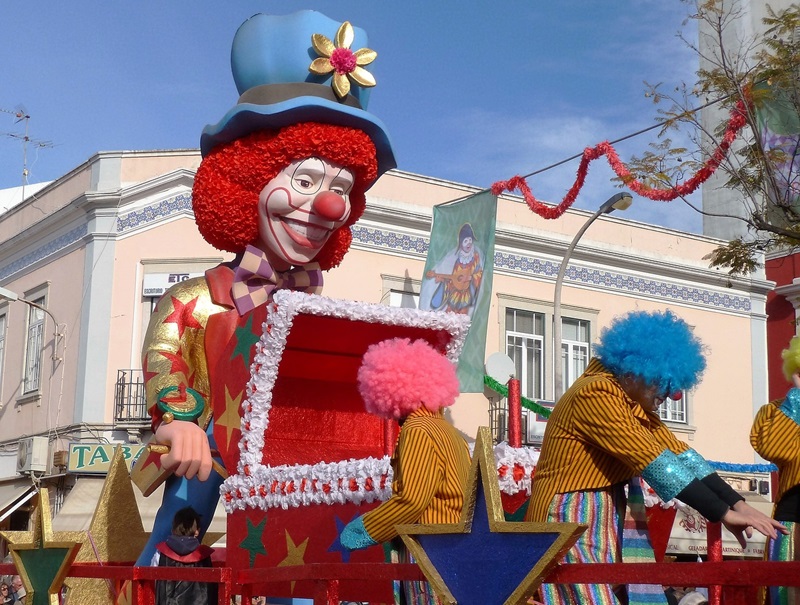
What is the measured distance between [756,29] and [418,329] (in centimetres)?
1834

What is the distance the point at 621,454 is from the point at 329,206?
273 centimetres

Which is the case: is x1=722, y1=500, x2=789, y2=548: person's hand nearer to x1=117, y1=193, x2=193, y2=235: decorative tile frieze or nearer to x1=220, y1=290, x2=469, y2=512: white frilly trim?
x1=220, y1=290, x2=469, y2=512: white frilly trim

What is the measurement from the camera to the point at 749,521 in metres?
3.02

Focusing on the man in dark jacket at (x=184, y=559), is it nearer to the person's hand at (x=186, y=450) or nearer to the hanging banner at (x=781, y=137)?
the person's hand at (x=186, y=450)

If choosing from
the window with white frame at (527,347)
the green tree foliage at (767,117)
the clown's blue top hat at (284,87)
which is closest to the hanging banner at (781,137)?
the green tree foliage at (767,117)

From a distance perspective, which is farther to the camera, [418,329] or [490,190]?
[490,190]

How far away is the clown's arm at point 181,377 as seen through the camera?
510cm

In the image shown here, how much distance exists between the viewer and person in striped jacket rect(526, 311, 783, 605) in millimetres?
3156

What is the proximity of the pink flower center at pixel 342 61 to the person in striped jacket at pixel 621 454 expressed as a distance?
274 centimetres

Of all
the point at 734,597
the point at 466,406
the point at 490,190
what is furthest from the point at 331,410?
the point at 466,406

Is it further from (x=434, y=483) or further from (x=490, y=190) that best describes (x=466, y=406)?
(x=434, y=483)

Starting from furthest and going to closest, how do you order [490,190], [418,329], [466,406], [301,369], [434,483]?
[466,406] → [490,190] → [301,369] → [418,329] → [434,483]

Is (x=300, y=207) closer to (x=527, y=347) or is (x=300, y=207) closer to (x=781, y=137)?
(x=781, y=137)

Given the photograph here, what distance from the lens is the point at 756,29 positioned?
852 inches
